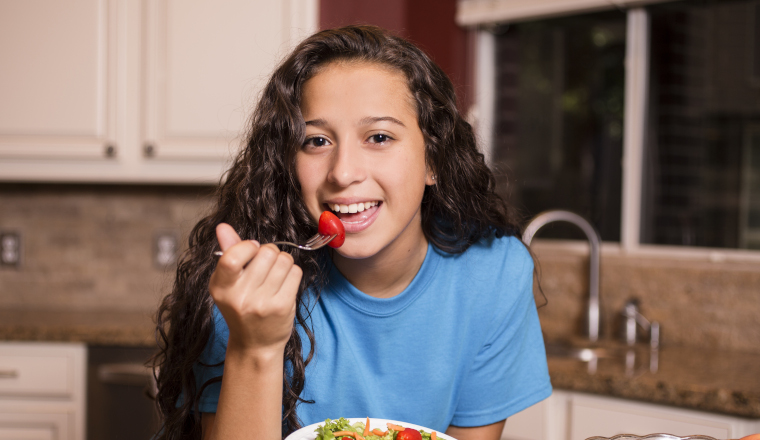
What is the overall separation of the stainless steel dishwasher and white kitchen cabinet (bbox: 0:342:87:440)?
0.04m

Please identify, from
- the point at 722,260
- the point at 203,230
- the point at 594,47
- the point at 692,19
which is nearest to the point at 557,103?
the point at 594,47

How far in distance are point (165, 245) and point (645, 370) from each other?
1978mm

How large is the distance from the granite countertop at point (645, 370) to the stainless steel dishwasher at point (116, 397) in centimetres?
5

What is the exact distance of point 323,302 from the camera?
45.8 inches

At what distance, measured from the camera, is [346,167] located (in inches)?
39.1

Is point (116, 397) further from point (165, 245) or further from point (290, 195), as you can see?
point (290, 195)

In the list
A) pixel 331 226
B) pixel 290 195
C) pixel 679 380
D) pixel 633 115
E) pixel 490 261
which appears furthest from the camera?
pixel 633 115

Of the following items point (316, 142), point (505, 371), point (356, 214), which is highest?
point (316, 142)

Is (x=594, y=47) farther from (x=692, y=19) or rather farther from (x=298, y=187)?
(x=298, y=187)

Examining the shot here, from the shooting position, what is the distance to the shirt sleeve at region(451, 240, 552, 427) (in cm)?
121

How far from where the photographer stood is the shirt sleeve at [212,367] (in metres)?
1.01

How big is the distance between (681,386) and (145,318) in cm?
196

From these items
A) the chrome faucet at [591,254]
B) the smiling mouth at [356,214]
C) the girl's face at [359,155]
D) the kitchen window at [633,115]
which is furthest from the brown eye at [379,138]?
the kitchen window at [633,115]

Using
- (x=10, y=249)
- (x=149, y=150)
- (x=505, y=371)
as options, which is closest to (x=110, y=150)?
(x=149, y=150)
